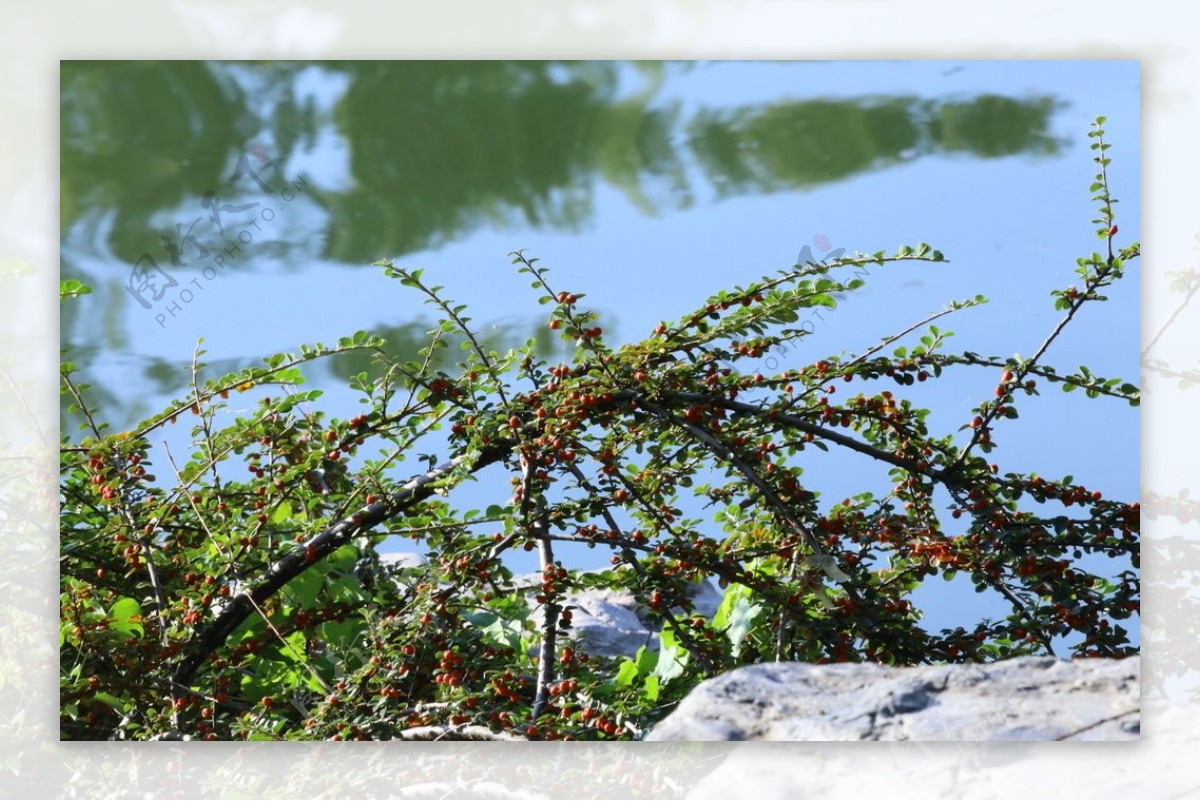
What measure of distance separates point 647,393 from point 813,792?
78 cm

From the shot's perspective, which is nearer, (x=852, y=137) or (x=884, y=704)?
(x=884, y=704)

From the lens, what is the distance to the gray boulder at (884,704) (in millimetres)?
2418

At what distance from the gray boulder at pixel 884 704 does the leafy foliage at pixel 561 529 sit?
0.10m

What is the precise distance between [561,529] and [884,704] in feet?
2.15

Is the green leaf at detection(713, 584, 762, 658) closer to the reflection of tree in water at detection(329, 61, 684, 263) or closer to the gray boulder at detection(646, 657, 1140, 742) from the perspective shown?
the gray boulder at detection(646, 657, 1140, 742)

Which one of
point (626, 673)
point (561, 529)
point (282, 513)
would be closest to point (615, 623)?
point (626, 673)

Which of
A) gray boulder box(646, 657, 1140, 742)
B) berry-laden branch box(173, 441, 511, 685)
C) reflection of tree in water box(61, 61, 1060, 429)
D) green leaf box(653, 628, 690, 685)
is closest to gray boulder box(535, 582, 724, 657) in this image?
green leaf box(653, 628, 690, 685)

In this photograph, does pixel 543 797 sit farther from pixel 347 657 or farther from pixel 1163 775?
pixel 1163 775

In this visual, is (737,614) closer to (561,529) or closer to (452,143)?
(561,529)

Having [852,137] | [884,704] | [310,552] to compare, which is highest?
[852,137]

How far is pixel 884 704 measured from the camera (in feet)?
7.97

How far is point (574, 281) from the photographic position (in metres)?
2.56

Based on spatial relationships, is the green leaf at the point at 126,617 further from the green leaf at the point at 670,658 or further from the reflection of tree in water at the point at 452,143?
the green leaf at the point at 670,658

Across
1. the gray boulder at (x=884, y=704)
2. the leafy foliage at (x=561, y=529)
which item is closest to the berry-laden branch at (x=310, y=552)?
the leafy foliage at (x=561, y=529)
